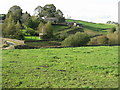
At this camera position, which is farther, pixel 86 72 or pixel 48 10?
pixel 48 10

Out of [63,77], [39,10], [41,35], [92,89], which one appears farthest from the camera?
[39,10]

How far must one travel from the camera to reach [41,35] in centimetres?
6562

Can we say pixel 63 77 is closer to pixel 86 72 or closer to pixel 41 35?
pixel 86 72

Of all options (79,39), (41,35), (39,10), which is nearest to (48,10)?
(39,10)

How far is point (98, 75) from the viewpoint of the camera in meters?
12.3

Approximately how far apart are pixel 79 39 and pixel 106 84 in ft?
103

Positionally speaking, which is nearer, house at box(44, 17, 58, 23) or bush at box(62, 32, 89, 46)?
bush at box(62, 32, 89, 46)

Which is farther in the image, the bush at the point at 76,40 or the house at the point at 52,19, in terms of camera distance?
the house at the point at 52,19

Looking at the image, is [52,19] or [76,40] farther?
[52,19]

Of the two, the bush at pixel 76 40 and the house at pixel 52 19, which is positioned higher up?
the house at pixel 52 19

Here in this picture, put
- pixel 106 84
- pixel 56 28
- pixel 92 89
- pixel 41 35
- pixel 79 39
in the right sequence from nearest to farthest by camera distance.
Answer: pixel 92 89, pixel 106 84, pixel 79 39, pixel 41 35, pixel 56 28

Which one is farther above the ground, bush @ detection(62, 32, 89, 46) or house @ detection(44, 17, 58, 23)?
house @ detection(44, 17, 58, 23)

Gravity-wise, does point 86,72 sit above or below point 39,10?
below

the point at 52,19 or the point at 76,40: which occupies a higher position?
the point at 52,19
